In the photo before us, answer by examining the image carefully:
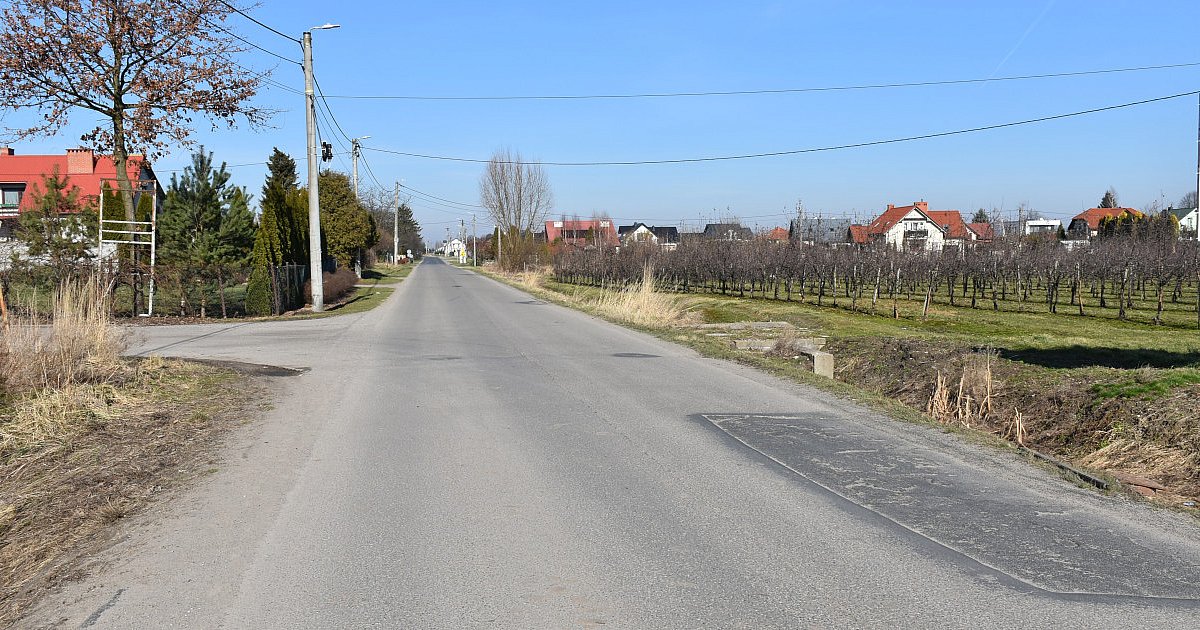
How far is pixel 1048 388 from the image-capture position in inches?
408

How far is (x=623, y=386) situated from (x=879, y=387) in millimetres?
4524

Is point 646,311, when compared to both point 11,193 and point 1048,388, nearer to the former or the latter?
point 1048,388

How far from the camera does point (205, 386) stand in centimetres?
1083

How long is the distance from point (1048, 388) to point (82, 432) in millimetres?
10420

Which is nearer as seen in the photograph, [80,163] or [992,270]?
[992,270]

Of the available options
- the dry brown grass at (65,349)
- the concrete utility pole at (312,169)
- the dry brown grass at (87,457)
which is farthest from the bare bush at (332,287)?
the dry brown grass at (87,457)

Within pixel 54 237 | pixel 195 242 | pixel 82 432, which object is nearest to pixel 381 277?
pixel 195 242

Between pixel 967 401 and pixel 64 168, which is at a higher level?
pixel 64 168

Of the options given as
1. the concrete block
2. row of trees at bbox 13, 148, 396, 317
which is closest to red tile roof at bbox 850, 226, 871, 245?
row of trees at bbox 13, 148, 396, 317

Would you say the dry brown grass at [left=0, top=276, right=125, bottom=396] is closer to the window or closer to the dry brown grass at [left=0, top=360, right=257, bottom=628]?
the dry brown grass at [left=0, top=360, right=257, bottom=628]

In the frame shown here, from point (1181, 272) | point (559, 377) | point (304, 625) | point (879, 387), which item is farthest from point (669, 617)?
point (1181, 272)

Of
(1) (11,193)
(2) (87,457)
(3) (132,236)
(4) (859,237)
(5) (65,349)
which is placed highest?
(1) (11,193)

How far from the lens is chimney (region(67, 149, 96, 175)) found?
53969 mm

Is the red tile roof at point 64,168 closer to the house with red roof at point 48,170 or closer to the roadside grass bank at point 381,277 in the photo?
the house with red roof at point 48,170
